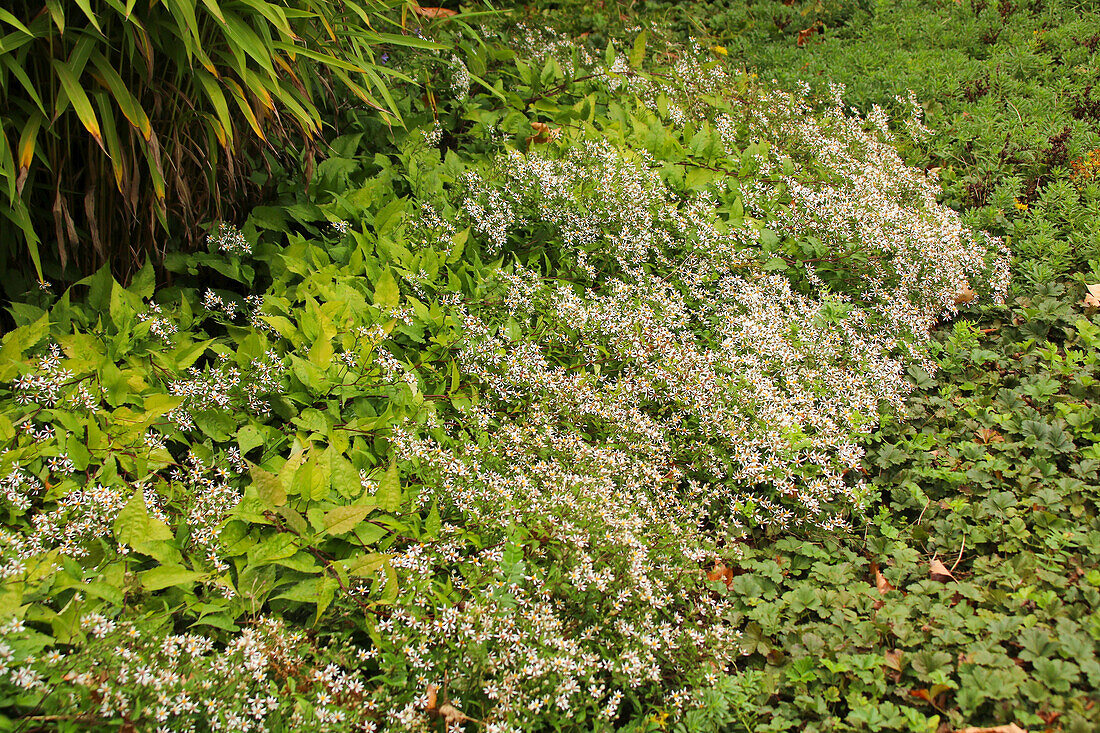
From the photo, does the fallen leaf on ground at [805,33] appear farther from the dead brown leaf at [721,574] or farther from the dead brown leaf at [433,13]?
the dead brown leaf at [721,574]

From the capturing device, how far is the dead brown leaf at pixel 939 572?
2719 millimetres

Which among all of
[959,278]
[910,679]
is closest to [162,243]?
[910,679]

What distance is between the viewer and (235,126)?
3178mm

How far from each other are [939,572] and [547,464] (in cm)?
157

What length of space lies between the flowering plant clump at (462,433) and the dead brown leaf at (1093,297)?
0.47m

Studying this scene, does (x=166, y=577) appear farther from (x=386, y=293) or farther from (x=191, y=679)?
(x=386, y=293)

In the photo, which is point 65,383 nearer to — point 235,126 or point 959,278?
point 235,126

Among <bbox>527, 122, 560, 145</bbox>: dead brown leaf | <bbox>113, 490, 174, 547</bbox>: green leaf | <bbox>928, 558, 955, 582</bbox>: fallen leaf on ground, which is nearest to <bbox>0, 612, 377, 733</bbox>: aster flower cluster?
<bbox>113, 490, 174, 547</bbox>: green leaf

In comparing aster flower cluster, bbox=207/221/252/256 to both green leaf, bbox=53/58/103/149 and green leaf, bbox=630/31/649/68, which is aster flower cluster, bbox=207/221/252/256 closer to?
green leaf, bbox=53/58/103/149

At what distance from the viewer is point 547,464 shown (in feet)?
9.21

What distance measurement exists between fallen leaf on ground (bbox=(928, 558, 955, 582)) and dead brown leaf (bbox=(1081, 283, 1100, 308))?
1.99m

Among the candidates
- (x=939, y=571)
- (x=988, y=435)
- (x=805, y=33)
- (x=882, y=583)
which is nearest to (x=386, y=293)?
(x=882, y=583)

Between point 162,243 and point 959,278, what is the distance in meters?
4.27

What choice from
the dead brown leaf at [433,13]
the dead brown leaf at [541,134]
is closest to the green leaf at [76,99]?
the dead brown leaf at [541,134]
